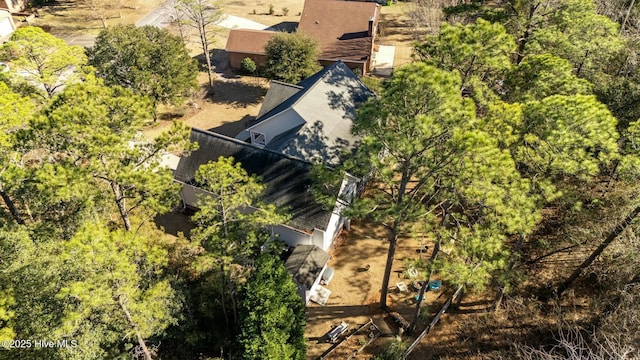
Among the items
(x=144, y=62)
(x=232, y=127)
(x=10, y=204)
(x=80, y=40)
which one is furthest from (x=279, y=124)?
(x=80, y=40)

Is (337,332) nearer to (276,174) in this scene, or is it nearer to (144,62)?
(276,174)

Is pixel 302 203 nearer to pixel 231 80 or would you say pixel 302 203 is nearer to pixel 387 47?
pixel 231 80

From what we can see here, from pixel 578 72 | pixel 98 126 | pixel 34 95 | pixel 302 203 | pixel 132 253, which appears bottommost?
pixel 302 203

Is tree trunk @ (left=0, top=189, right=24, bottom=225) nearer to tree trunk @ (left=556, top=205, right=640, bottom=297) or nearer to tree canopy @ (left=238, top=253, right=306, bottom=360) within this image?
tree canopy @ (left=238, top=253, right=306, bottom=360)

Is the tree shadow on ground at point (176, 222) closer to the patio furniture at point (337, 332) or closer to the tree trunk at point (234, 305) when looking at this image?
the tree trunk at point (234, 305)

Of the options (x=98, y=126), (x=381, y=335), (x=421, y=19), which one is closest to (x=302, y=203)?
(x=381, y=335)
